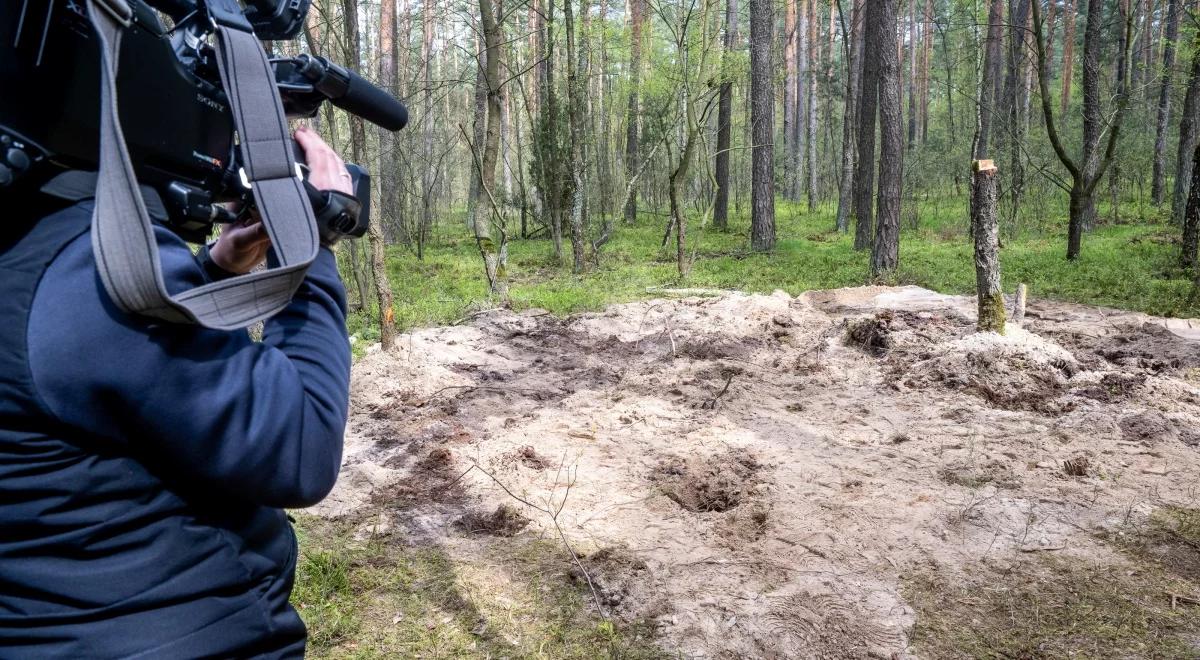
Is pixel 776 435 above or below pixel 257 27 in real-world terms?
below

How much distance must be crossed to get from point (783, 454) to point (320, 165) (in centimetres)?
355

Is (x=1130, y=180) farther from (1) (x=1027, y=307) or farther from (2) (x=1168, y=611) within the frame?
(2) (x=1168, y=611)

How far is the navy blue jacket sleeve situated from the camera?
86 cm

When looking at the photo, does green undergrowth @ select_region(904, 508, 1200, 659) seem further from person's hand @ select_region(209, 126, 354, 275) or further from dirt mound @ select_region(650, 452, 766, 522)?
person's hand @ select_region(209, 126, 354, 275)

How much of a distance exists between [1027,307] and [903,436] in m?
4.97

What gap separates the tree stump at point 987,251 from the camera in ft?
19.7

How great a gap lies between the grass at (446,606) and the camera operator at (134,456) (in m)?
1.68

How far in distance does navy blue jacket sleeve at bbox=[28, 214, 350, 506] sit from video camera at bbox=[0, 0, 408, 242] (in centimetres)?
11

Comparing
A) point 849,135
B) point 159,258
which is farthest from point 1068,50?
point 159,258

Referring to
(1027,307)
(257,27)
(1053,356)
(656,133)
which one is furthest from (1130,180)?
(257,27)

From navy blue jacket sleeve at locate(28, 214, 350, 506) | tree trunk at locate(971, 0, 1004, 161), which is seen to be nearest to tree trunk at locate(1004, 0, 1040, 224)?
tree trunk at locate(971, 0, 1004, 161)

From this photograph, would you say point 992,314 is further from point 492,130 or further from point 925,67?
point 925,67

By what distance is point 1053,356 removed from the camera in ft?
18.1

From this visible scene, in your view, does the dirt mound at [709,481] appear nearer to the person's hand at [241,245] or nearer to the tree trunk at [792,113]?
the person's hand at [241,245]
